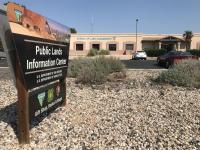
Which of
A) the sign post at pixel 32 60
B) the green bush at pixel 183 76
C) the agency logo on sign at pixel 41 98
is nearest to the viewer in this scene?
the sign post at pixel 32 60

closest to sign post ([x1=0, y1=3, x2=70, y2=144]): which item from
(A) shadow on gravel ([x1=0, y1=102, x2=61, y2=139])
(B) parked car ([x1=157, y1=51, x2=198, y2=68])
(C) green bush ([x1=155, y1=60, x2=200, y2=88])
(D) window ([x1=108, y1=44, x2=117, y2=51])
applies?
(A) shadow on gravel ([x1=0, y1=102, x2=61, y2=139])

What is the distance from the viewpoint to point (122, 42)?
64.2 meters

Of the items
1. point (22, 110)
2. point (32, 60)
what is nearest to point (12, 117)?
point (22, 110)

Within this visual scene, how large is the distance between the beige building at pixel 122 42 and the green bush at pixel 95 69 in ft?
158

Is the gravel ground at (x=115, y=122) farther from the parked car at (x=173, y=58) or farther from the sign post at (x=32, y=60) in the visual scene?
the parked car at (x=173, y=58)

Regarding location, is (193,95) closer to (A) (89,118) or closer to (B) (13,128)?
(A) (89,118)

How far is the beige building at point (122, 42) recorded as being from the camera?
64.0 meters

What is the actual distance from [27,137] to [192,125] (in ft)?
10.4

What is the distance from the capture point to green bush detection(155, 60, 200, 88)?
11133mm

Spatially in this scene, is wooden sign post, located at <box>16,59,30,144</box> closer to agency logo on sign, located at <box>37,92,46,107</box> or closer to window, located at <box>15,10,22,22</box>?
agency logo on sign, located at <box>37,92,46,107</box>

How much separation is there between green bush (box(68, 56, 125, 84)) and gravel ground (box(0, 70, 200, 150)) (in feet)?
6.14

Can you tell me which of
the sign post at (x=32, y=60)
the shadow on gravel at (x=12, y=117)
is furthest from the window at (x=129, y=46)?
the shadow on gravel at (x=12, y=117)

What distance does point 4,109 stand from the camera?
24.1 feet

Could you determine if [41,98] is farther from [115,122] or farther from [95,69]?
[95,69]
